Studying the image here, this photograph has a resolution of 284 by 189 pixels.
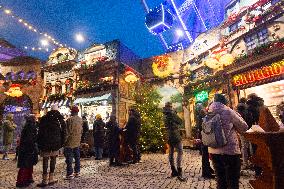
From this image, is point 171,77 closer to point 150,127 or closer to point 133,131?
point 150,127

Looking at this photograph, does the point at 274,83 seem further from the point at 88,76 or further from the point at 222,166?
the point at 88,76

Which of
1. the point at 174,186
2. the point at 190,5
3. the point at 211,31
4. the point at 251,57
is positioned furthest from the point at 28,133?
the point at 190,5

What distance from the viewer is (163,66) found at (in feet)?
63.7

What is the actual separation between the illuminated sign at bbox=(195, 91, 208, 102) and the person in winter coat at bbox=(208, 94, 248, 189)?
12932 millimetres

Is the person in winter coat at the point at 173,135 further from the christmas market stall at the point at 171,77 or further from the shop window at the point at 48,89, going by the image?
the shop window at the point at 48,89

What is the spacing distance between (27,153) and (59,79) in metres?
16.5

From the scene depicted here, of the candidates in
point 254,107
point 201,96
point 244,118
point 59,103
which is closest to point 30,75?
point 59,103

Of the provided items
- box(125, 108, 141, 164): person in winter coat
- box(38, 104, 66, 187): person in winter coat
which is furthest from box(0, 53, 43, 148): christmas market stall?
box(38, 104, 66, 187): person in winter coat

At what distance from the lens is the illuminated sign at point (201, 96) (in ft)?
54.3

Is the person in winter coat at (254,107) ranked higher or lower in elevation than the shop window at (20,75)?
lower

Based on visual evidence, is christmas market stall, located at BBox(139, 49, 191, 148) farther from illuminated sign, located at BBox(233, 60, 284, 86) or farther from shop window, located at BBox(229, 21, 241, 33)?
illuminated sign, located at BBox(233, 60, 284, 86)

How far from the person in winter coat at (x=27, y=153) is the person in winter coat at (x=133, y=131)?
4.08m

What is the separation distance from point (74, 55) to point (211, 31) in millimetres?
12676

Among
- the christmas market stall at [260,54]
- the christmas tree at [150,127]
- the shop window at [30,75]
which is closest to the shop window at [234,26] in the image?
the christmas market stall at [260,54]
